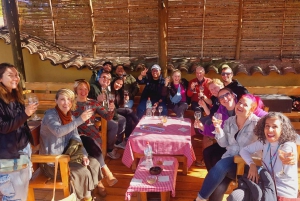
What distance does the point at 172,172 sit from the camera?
330cm

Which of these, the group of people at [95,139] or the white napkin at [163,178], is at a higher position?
the group of people at [95,139]

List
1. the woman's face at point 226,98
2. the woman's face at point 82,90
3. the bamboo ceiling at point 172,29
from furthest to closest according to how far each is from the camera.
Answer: the bamboo ceiling at point 172,29, the woman's face at point 82,90, the woman's face at point 226,98

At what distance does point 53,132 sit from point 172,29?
15.7ft

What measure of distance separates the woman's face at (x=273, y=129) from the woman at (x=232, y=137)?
1.61ft

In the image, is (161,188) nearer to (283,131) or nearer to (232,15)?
(283,131)

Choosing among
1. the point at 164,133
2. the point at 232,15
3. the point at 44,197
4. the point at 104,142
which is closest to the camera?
the point at 44,197

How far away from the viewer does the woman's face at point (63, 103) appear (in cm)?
326

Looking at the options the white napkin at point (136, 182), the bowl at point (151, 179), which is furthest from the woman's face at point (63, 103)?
the bowl at point (151, 179)

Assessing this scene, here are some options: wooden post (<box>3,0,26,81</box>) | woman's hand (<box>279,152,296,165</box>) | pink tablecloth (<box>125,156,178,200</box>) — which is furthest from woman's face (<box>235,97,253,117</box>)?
wooden post (<box>3,0,26,81</box>)

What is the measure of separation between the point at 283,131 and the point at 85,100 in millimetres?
2758

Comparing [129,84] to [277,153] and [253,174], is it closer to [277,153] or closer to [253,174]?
[253,174]

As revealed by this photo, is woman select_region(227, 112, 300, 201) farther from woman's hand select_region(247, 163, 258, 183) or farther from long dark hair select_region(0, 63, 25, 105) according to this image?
long dark hair select_region(0, 63, 25, 105)

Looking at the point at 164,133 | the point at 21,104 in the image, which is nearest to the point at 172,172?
the point at 164,133

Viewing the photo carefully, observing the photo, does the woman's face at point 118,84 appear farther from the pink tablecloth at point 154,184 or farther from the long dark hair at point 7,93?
the long dark hair at point 7,93
